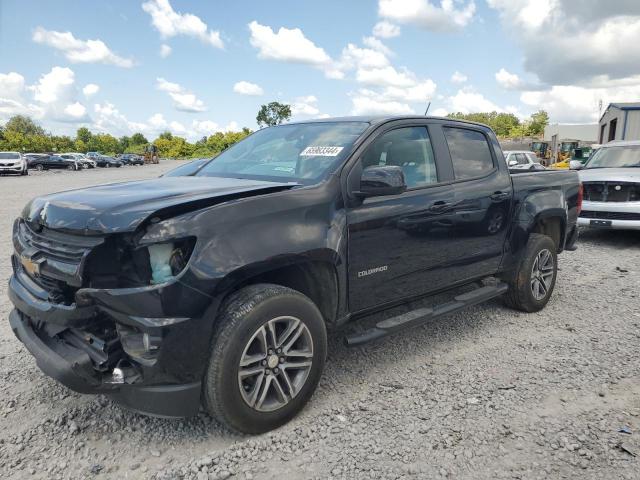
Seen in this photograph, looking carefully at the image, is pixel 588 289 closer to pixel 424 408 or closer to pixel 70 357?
pixel 424 408

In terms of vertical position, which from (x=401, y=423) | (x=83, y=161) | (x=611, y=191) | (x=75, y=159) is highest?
(x=75, y=159)

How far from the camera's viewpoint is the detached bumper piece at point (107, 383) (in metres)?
2.53

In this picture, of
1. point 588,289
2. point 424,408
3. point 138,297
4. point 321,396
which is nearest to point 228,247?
point 138,297

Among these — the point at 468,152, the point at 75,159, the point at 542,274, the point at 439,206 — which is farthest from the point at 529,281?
the point at 75,159

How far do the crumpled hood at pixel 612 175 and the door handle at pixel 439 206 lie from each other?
19.8 feet

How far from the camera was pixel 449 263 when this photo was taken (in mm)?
4039

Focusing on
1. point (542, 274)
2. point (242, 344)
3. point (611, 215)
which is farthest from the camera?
point (611, 215)

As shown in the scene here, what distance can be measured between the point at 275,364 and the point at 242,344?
30 centimetres

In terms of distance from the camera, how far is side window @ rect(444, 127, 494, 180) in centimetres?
424

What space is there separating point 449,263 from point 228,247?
2.05 metres

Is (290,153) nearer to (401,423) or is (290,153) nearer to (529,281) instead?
(401,423)

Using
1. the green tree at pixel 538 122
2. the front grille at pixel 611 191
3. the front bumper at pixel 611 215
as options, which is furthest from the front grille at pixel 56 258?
the green tree at pixel 538 122

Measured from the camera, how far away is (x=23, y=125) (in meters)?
88.6

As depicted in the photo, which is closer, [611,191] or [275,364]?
[275,364]
